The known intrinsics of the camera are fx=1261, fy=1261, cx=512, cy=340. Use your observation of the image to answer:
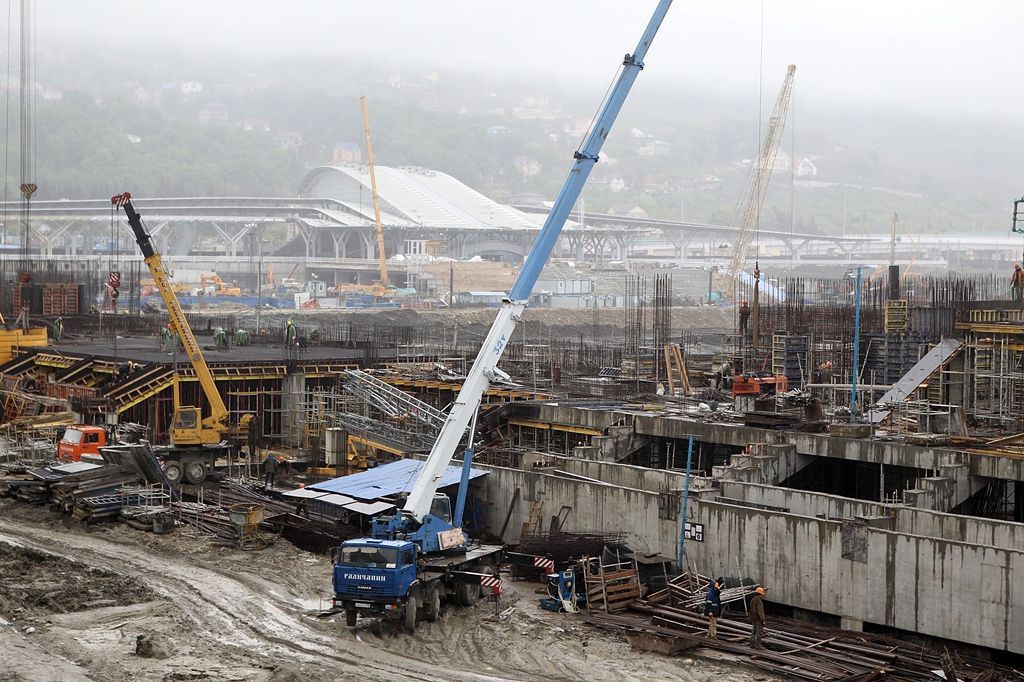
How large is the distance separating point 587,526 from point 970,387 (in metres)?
13.4

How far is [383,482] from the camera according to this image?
25.9 meters

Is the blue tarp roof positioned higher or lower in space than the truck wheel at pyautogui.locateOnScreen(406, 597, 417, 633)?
higher

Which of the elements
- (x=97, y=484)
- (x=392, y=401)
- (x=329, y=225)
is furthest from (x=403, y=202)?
(x=97, y=484)

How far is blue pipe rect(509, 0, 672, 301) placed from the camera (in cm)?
2223

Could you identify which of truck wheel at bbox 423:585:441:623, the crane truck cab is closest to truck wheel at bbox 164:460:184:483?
truck wheel at bbox 423:585:441:623

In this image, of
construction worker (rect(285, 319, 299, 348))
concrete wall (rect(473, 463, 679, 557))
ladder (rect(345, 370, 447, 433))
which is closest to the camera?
concrete wall (rect(473, 463, 679, 557))

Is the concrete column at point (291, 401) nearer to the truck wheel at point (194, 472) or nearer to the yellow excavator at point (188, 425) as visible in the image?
the yellow excavator at point (188, 425)

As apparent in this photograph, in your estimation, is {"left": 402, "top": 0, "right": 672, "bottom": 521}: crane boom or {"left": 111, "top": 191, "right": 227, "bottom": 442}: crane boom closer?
{"left": 402, "top": 0, "right": 672, "bottom": 521}: crane boom

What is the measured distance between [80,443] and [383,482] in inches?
345

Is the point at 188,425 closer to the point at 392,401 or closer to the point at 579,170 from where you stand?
the point at 392,401

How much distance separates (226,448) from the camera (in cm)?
3189

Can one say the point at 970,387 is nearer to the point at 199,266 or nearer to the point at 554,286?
the point at 554,286

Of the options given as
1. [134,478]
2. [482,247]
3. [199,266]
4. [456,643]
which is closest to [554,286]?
[482,247]

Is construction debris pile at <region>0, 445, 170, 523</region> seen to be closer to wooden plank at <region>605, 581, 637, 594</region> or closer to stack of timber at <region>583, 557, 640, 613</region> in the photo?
stack of timber at <region>583, 557, 640, 613</region>
